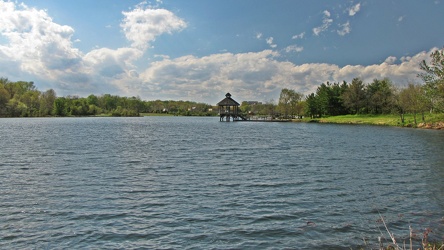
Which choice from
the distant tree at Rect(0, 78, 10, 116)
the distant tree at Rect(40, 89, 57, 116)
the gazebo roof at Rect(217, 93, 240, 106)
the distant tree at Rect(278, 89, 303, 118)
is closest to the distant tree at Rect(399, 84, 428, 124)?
the gazebo roof at Rect(217, 93, 240, 106)

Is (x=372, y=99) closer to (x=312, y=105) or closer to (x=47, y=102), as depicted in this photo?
(x=312, y=105)

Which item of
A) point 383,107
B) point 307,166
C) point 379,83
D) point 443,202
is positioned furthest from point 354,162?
point 379,83

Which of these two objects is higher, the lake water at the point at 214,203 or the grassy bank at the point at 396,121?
the grassy bank at the point at 396,121

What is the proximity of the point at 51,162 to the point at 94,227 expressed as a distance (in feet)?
51.9

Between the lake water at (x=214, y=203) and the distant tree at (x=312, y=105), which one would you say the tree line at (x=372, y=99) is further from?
the lake water at (x=214, y=203)

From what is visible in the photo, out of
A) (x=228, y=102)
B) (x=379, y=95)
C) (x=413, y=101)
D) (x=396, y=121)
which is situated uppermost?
(x=379, y=95)

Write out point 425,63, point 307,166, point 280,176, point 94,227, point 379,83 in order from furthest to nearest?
point 379,83 < point 425,63 < point 307,166 < point 280,176 < point 94,227

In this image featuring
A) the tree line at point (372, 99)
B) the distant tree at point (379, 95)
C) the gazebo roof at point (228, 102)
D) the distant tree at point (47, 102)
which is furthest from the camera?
the distant tree at point (47, 102)

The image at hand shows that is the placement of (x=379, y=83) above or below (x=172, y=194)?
above

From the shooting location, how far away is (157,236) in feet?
33.3

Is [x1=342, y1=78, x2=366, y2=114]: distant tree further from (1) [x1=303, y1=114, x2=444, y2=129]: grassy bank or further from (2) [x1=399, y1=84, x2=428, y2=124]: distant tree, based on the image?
(2) [x1=399, y1=84, x2=428, y2=124]: distant tree

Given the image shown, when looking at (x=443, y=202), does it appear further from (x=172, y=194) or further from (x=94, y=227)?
(x=94, y=227)

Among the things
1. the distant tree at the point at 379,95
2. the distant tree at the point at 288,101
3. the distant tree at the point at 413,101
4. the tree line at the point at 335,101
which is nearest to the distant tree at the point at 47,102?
the tree line at the point at 335,101

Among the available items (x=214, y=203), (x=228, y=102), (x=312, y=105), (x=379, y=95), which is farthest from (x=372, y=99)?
(x=214, y=203)
